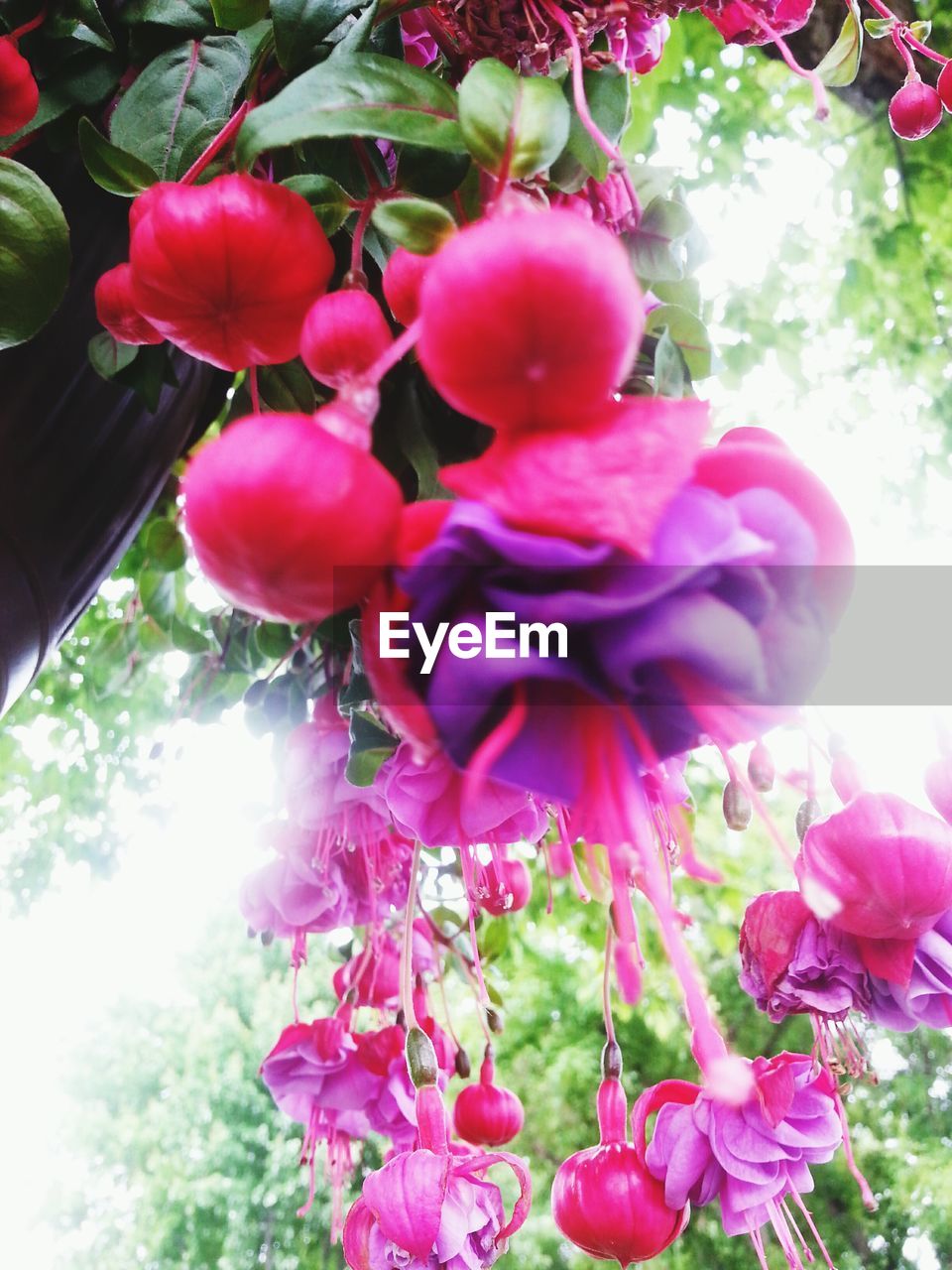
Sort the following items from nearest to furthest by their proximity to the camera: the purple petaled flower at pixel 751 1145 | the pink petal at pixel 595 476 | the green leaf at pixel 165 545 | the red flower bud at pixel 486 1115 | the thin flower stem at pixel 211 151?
the pink petal at pixel 595 476, the thin flower stem at pixel 211 151, the purple petaled flower at pixel 751 1145, the red flower bud at pixel 486 1115, the green leaf at pixel 165 545

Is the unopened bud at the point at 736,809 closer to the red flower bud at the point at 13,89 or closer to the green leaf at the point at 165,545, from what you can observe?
the red flower bud at the point at 13,89

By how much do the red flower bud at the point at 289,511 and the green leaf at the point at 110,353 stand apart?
0.28 metres

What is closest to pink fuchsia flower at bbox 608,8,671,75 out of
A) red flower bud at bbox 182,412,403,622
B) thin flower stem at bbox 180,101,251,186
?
thin flower stem at bbox 180,101,251,186

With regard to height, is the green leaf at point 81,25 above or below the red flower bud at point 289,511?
below

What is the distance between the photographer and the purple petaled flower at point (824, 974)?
0.33 meters

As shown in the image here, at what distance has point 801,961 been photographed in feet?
1.08

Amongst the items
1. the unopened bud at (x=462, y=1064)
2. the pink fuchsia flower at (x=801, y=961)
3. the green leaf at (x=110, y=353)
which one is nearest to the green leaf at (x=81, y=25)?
the green leaf at (x=110, y=353)

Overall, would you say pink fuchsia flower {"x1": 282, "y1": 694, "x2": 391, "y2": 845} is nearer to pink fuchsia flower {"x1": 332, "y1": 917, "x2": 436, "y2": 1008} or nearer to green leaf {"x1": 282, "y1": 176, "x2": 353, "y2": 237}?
pink fuchsia flower {"x1": 332, "y1": 917, "x2": 436, "y2": 1008}

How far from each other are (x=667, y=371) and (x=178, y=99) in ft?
0.74

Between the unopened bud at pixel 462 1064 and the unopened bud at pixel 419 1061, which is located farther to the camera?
the unopened bud at pixel 462 1064

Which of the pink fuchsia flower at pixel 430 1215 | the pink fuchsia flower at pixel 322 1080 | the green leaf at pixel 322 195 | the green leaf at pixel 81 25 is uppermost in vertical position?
the green leaf at pixel 322 195

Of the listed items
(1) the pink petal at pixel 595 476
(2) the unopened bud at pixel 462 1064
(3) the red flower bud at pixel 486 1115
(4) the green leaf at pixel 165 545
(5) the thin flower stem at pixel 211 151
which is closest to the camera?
(1) the pink petal at pixel 595 476

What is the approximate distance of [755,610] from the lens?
15 cm

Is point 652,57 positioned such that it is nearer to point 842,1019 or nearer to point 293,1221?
point 842,1019
